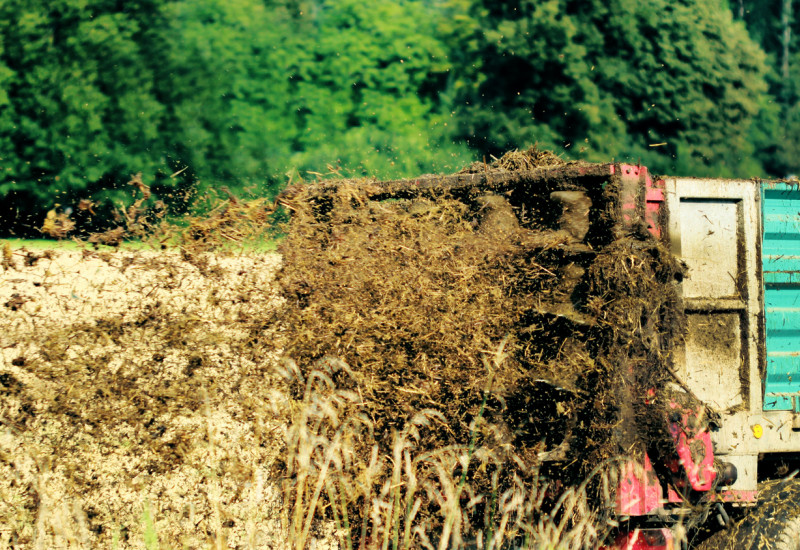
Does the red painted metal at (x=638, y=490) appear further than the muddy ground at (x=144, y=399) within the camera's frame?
No

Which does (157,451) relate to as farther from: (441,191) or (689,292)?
(689,292)

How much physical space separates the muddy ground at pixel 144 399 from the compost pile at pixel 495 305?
449 millimetres

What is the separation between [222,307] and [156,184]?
12121mm

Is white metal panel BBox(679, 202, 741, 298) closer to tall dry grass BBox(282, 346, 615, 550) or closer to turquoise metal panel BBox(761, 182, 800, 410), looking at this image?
turquoise metal panel BBox(761, 182, 800, 410)

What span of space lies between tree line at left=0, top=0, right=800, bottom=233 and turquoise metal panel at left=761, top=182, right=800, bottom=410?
37.6ft

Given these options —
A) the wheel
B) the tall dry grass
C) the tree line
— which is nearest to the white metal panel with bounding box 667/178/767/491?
the wheel

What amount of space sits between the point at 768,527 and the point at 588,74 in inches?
568

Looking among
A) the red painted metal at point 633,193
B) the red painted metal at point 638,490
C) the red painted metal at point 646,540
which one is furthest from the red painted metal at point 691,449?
the red painted metal at point 633,193

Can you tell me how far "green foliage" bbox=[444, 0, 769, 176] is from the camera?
1728 centimetres

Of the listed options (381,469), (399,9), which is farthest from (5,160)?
(381,469)

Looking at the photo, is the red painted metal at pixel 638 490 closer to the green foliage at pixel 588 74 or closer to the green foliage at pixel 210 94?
the green foliage at pixel 210 94

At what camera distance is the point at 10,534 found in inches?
156

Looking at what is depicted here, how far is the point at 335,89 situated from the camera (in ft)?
56.8

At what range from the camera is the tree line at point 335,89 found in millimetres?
15703
